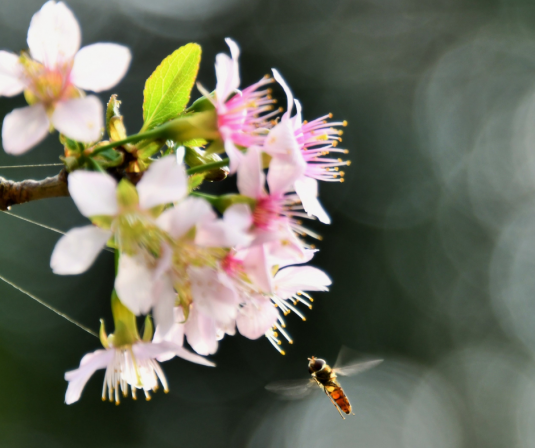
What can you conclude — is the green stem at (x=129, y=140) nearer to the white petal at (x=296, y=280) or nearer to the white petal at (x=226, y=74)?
the white petal at (x=226, y=74)

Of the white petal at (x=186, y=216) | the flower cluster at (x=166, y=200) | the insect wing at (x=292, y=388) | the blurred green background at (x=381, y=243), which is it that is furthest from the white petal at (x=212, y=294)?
the blurred green background at (x=381, y=243)

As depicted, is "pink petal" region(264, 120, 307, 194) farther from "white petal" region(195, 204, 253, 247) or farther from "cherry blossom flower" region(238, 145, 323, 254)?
"white petal" region(195, 204, 253, 247)

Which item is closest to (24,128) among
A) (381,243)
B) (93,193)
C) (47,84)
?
(47,84)

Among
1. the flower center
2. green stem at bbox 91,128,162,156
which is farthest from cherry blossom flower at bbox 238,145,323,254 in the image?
the flower center

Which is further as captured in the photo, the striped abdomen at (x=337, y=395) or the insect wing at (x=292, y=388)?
the striped abdomen at (x=337, y=395)

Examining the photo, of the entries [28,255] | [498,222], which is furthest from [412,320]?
[28,255]
